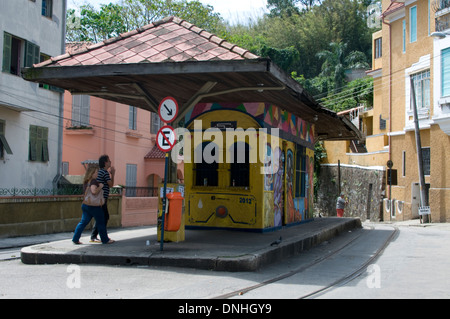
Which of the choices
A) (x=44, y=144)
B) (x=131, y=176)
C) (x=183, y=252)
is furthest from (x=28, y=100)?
(x=183, y=252)

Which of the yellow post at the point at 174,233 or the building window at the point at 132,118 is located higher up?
the building window at the point at 132,118

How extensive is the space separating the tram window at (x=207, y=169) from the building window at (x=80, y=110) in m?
17.7

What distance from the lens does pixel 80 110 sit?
1192 inches

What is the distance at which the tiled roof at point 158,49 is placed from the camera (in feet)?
33.1

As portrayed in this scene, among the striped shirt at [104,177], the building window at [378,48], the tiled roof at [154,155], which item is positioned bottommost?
the striped shirt at [104,177]

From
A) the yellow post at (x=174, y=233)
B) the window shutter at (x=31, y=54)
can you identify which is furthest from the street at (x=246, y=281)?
the window shutter at (x=31, y=54)

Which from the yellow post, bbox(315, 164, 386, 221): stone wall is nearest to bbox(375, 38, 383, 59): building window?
bbox(315, 164, 386, 221): stone wall

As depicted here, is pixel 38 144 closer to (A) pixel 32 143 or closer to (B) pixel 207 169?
(A) pixel 32 143

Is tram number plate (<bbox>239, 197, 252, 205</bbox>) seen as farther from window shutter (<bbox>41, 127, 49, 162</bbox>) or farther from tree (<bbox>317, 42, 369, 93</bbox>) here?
tree (<bbox>317, 42, 369, 93</bbox>)

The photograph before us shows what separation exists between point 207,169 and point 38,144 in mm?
13108

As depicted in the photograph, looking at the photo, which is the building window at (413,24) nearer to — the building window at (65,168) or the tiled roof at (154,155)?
the tiled roof at (154,155)

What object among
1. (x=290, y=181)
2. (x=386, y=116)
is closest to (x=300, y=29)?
(x=386, y=116)

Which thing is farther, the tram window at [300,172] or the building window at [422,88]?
the building window at [422,88]

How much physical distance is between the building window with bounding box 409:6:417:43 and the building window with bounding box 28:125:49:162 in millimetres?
19965
